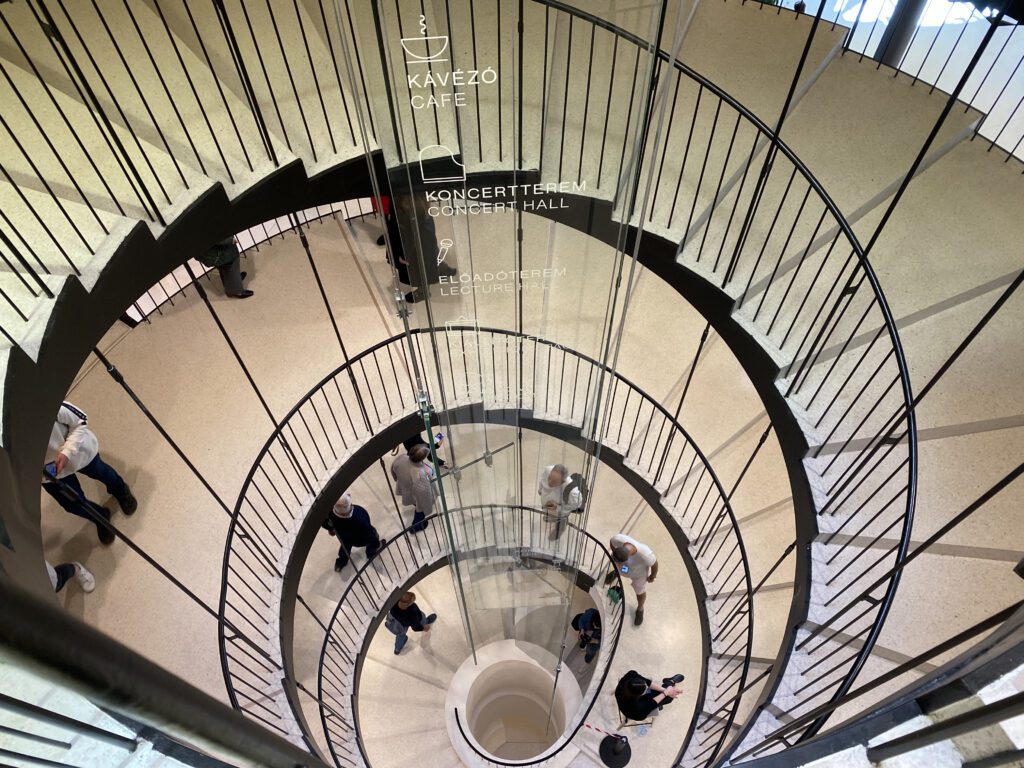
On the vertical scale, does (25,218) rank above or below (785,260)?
below

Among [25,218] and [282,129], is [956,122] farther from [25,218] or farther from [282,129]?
[25,218]

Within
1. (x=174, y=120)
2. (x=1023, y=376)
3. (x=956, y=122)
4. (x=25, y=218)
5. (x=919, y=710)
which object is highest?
(x=956, y=122)

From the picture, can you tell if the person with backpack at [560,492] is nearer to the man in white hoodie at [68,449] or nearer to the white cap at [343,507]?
the white cap at [343,507]

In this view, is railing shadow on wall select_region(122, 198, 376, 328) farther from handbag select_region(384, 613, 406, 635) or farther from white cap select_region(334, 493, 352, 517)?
handbag select_region(384, 613, 406, 635)

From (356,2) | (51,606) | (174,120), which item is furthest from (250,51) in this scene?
(51,606)

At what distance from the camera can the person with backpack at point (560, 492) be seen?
4.08 meters

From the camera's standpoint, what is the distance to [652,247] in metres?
4.29

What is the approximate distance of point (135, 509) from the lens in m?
5.93

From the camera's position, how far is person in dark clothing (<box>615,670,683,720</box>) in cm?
546

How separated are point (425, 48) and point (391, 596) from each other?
5404mm

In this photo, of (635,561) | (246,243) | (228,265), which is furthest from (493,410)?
(246,243)

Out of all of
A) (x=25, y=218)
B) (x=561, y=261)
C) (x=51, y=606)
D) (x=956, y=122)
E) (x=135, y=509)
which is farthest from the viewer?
(x=135, y=509)

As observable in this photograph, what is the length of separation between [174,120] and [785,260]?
13.3 ft

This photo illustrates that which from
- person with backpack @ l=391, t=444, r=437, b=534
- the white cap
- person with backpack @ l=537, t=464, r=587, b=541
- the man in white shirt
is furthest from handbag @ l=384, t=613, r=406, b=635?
person with backpack @ l=537, t=464, r=587, b=541
